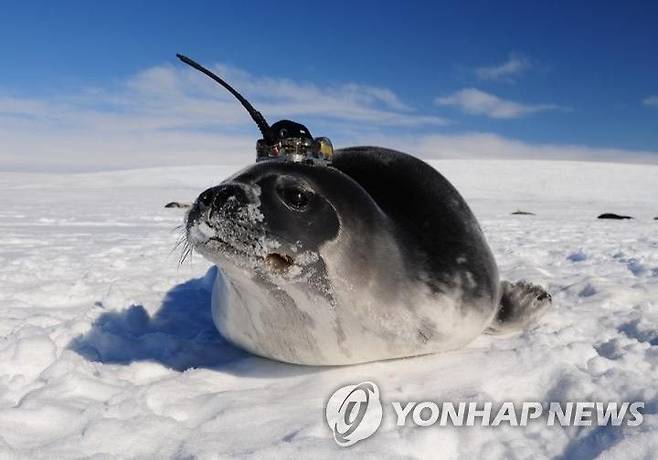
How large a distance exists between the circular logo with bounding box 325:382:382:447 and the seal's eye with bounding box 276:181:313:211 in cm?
57

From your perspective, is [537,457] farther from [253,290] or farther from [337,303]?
[253,290]

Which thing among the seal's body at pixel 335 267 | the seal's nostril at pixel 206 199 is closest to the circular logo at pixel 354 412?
the seal's body at pixel 335 267

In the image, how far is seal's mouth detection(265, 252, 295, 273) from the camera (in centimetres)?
191

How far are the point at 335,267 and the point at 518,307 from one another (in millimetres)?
1031

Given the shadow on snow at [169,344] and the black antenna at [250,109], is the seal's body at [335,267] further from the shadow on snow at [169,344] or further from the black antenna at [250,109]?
the black antenna at [250,109]

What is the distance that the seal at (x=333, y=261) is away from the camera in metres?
1.92

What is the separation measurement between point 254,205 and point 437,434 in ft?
2.63

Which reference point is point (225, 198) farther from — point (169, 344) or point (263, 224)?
point (169, 344)

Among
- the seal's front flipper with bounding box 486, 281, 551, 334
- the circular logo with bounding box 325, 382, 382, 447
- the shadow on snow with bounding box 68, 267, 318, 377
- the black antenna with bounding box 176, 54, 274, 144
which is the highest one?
the black antenna with bounding box 176, 54, 274, 144

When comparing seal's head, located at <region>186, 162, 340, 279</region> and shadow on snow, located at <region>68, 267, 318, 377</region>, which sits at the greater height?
seal's head, located at <region>186, 162, 340, 279</region>

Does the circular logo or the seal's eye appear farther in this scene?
the seal's eye

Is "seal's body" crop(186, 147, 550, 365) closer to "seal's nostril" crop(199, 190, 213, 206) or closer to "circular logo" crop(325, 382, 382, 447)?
"seal's nostril" crop(199, 190, 213, 206)

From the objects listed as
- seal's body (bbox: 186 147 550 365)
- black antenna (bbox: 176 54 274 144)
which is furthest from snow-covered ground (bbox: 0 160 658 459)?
black antenna (bbox: 176 54 274 144)

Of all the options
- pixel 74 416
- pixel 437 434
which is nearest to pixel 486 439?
pixel 437 434
